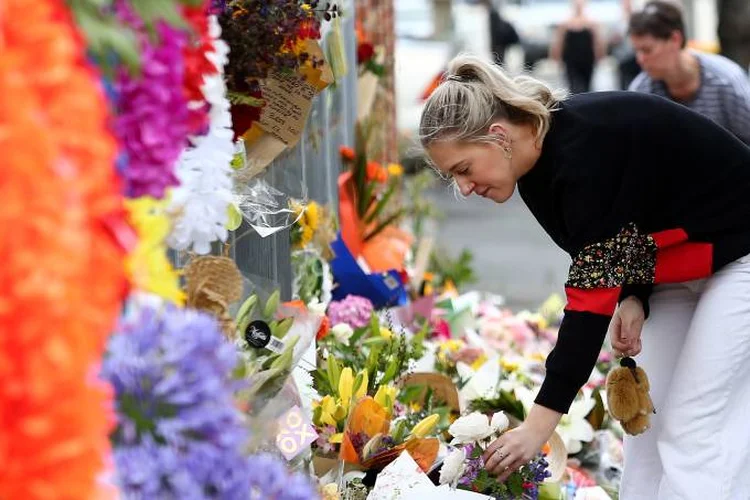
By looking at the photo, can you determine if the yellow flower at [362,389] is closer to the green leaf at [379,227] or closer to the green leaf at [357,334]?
the green leaf at [357,334]

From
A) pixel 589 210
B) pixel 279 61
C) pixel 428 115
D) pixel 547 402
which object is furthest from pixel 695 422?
pixel 279 61

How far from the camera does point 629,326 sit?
342 cm

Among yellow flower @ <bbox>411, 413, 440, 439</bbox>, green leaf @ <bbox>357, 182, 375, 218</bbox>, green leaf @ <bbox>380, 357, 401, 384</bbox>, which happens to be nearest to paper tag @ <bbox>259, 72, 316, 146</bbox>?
green leaf @ <bbox>380, 357, 401, 384</bbox>

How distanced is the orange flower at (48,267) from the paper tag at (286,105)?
170 cm

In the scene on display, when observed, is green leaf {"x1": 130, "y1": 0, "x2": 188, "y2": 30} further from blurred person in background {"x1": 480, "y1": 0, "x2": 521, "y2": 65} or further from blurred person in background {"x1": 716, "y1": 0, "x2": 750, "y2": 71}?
A: blurred person in background {"x1": 480, "y1": 0, "x2": 521, "y2": 65}

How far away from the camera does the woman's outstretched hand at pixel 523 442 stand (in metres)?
3.07

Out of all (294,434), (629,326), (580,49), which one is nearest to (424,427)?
(629,326)

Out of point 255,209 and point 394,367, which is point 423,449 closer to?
point 394,367

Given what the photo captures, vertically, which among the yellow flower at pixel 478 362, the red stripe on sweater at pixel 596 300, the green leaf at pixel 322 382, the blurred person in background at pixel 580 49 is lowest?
the yellow flower at pixel 478 362

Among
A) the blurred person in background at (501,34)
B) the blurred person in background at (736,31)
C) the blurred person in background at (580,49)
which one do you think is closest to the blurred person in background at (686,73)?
the blurred person in background at (736,31)

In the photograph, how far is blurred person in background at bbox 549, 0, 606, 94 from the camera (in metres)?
13.8

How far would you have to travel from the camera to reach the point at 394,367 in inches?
146

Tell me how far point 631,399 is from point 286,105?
45.3 inches

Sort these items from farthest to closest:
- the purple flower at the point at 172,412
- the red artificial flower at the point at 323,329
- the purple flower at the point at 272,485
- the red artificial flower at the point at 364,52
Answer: the red artificial flower at the point at 364,52 < the red artificial flower at the point at 323,329 < the purple flower at the point at 272,485 < the purple flower at the point at 172,412
